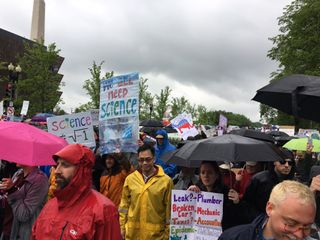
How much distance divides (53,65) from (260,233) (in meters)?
35.6

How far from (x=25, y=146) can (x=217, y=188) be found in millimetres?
2031

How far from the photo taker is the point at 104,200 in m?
3.12

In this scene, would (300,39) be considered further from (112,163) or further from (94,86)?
(112,163)

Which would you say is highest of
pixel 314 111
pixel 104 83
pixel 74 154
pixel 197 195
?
pixel 104 83

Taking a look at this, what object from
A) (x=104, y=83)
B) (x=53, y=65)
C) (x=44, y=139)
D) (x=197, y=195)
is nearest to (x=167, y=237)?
(x=197, y=195)

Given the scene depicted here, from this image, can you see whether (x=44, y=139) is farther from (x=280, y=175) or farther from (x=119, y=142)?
(x=280, y=175)

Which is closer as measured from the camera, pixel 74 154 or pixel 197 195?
pixel 74 154

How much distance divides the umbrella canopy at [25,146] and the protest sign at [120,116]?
3.98 ft

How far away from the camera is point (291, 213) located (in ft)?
6.93

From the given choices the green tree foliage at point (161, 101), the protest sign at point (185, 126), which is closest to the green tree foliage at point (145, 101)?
the green tree foliage at point (161, 101)

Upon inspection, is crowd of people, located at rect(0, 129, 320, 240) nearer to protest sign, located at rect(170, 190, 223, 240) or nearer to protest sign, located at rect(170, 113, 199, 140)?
protest sign, located at rect(170, 190, 223, 240)

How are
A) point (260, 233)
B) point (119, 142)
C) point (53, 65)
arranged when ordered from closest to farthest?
point (260, 233)
point (119, 142)
point (53, 65)

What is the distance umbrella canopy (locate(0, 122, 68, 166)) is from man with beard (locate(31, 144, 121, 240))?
1082 mm

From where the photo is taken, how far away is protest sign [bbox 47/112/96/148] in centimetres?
622
